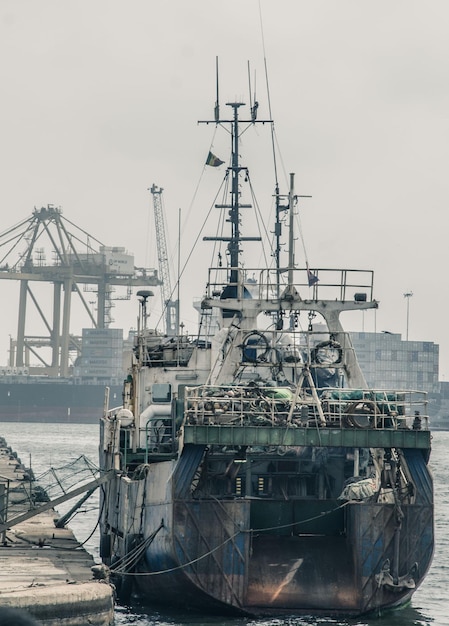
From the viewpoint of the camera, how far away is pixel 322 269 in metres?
35.4

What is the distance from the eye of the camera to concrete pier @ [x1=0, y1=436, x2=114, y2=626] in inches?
1062

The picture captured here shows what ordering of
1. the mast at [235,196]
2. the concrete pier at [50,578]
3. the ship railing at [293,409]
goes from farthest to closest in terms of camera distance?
the mast at [235,196]
the ship railing at [293,409]
the concrete pier at [50,578]

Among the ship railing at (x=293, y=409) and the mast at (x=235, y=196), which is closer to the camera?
the ship railing at (x=293, y=409)

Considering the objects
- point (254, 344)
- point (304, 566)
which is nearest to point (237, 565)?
point (304, 566)

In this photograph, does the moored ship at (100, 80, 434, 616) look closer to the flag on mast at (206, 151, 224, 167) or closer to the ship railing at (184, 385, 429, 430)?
the ship railing at (184, 385, 429, 430)

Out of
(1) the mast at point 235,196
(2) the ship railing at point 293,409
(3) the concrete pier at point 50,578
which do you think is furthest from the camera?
(1) the mast at point 235,196

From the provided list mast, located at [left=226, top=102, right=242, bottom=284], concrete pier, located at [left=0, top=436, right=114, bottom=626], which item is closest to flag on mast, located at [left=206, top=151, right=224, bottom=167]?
Answer: mast, located at [left=226, top=102, right=242, bottom=284]

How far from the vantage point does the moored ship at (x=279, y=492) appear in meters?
30.5

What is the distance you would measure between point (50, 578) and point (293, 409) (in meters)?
6.76

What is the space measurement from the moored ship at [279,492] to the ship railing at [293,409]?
5 cm

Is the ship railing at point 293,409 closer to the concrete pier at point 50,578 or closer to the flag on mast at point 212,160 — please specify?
the concrete pier at point 50,578

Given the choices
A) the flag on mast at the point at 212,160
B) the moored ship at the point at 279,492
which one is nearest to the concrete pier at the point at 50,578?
the moored ship at the point at 279,492

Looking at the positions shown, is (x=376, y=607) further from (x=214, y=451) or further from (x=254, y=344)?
(x=254, y=344)

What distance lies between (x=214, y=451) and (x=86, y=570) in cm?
426
